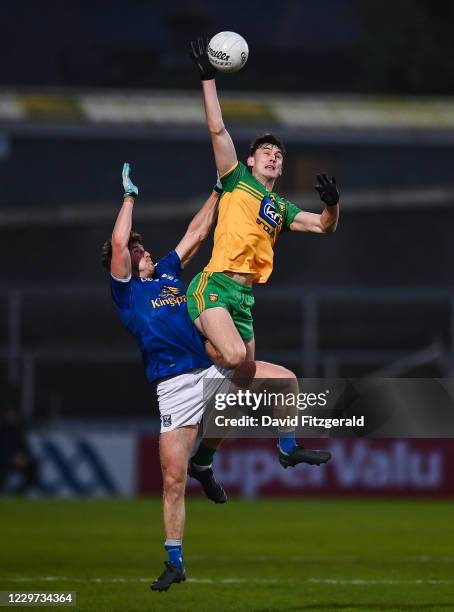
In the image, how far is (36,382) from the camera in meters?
30.9

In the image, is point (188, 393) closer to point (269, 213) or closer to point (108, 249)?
point (108, 249)

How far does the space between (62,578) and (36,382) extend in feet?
49.1

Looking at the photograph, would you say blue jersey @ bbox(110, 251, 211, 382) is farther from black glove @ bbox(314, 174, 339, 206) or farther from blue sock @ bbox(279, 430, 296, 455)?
black glove @ bbox(314, 174, 339, 206)

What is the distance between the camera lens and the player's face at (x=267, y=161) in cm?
1416

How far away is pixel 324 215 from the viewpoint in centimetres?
1413

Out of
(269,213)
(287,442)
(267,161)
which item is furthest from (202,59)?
(287,442)

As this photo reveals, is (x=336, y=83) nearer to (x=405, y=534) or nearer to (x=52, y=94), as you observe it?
(x=52, y=94)

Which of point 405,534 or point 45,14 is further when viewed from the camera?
point 45,14

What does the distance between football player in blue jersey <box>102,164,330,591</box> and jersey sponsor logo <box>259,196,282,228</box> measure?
538 mm

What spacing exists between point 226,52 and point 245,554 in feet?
25.6

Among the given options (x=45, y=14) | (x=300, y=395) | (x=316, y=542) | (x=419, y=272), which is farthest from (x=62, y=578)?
(x=45, y=14)

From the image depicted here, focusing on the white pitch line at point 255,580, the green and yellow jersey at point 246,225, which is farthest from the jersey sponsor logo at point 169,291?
the white pitch line at point 255,580

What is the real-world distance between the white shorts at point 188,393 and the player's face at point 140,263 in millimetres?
1082

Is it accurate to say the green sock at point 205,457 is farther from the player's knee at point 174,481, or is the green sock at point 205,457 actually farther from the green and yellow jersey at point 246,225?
the green and yellow jersey at point 246,225
